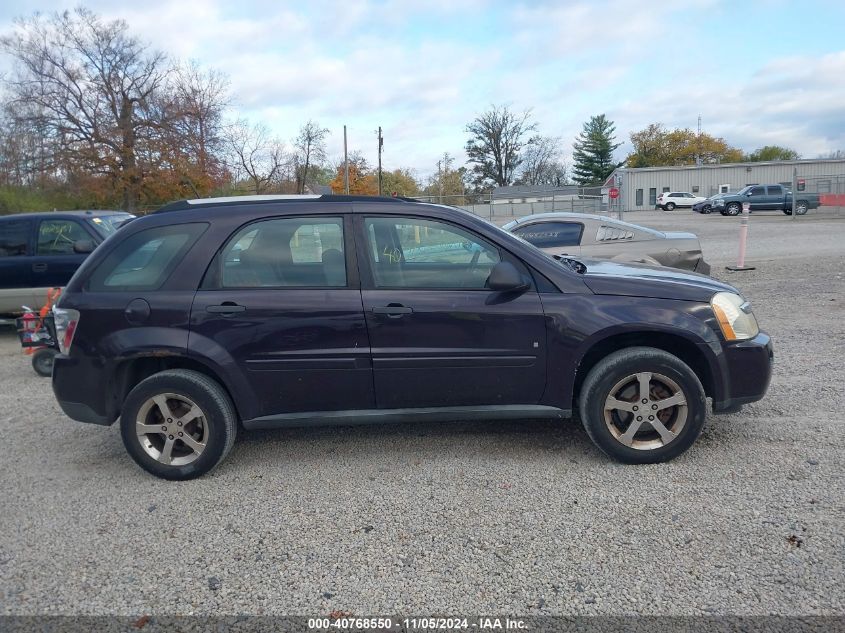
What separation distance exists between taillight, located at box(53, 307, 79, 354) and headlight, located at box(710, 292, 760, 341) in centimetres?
397

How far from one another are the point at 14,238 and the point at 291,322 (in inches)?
277

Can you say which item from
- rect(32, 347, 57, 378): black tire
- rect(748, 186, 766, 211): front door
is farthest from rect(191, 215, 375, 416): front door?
rect(748, 186, 766, 211): front door

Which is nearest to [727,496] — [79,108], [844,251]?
[844,251]

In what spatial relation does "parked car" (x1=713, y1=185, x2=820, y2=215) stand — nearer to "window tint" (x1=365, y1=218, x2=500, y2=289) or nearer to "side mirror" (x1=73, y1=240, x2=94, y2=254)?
"side mirror" (x1=73, y1=240, x2=94, y2=254)

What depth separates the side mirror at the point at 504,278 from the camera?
3945mm

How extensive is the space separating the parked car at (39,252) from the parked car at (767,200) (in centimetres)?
3500

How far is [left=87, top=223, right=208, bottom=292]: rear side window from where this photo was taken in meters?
4.14

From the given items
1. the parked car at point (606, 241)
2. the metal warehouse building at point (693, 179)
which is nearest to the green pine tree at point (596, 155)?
the metal warehouse building at point (693, 179)

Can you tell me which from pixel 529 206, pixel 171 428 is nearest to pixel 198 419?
Answer: pixel 171 428

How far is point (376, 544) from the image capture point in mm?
3297

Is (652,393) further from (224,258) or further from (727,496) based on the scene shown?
(224,258)

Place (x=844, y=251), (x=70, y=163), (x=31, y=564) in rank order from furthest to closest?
1. (x=70, y=163)
2. (x=844, y=251)
3. (x=31, y=564)

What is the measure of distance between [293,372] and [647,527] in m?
2.19

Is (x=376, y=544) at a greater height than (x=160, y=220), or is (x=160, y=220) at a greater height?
(x=160, y=220)
